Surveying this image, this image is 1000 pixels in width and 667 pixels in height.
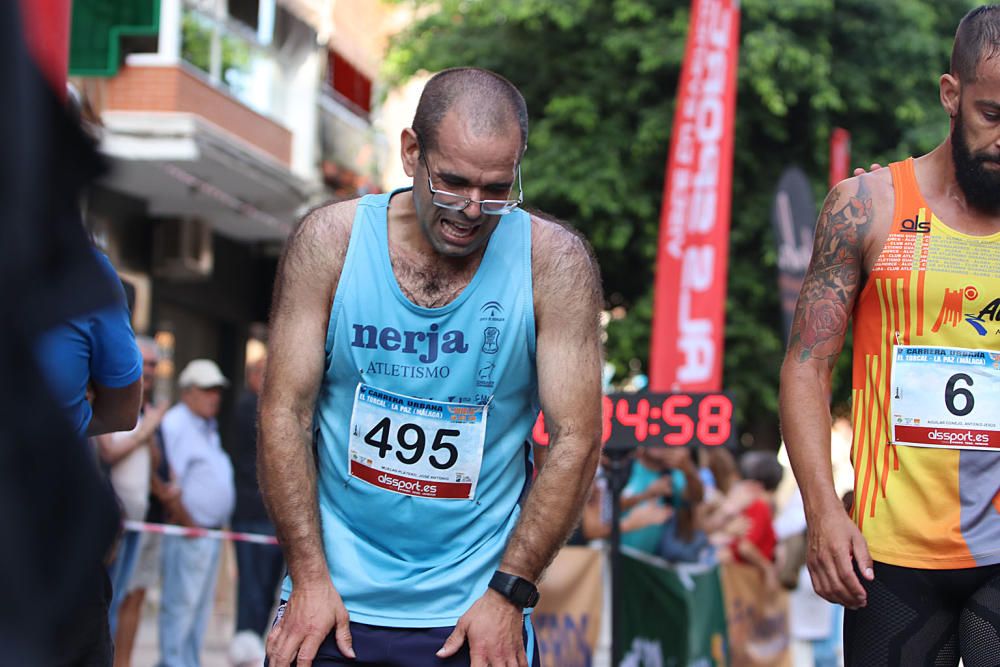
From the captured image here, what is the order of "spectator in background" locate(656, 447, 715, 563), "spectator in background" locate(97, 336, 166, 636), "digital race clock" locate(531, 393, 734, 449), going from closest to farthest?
"digital race clock" locate(531, 393, 734, 449)
"spectator in background" locate(97, 336, 166, 636)
"spectator in background" locate(656, 447, 715, 563)

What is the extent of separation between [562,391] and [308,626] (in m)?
0.85

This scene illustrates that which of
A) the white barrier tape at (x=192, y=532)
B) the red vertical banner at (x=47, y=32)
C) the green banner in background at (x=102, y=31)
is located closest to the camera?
the red vertical banner at (x=47, y=32)

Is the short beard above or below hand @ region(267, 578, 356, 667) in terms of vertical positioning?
above

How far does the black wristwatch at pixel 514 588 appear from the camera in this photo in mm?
4066

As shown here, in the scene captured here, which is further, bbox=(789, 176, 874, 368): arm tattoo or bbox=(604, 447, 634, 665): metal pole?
bbox=(604, 447, 634, 665): metal pole

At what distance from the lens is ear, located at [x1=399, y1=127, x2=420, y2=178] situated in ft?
13.9

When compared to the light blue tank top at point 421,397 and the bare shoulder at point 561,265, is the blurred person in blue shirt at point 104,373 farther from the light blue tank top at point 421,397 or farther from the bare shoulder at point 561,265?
the bare shoulder at point 561,265

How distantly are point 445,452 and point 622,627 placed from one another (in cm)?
588

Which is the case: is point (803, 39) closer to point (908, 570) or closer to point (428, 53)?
point (428, 53)

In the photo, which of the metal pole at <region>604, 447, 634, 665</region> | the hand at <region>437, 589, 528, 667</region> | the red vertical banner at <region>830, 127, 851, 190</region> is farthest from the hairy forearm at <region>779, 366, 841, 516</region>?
the red vertical banner at <region>830, 127, 851, 190</region>

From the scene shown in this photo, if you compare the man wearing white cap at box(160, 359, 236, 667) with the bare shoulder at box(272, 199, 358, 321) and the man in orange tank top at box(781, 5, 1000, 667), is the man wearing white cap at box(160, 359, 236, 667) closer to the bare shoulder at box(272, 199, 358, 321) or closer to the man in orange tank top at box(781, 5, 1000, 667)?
the bare shoulder at box(272, 199, 358, 321)

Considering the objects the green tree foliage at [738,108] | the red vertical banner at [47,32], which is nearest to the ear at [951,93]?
the red vertical banner at [47,32]

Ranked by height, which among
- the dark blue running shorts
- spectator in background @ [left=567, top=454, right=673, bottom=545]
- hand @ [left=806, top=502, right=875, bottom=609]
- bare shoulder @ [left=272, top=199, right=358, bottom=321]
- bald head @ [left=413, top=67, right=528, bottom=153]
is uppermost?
bald head @ [left=413, top=67, right=528, bottom=153]

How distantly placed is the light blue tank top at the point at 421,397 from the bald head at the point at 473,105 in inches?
12.8
